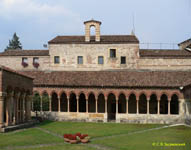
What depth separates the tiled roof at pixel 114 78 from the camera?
34.6 meters

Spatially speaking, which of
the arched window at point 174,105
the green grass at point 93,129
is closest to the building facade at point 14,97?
the green grass at point 93,129

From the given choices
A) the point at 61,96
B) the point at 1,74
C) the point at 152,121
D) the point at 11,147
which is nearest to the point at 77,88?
the point at 61,96

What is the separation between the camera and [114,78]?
119ft

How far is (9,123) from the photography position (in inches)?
920

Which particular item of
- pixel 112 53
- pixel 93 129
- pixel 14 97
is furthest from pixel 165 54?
pixel 14 97

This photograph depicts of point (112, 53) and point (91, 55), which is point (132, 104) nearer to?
point (112, 53)

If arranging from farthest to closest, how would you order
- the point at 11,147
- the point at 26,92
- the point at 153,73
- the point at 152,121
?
the point at 153,73 → the point at 152,121 → the point at 26,92 → the point at 11,147

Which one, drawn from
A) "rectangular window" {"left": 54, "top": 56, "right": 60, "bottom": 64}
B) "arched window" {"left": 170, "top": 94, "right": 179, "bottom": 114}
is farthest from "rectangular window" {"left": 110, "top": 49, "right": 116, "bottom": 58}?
"arched window" {"left": 170, "top": 94, "right": 179, "bottom": 114}

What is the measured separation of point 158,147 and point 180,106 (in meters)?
19.0

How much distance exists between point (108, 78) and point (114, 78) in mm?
767

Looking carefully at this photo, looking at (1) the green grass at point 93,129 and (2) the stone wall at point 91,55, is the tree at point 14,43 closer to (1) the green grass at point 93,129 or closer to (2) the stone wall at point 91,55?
(2) the stone wall at point 91,55

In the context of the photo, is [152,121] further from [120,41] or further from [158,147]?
[158,147]

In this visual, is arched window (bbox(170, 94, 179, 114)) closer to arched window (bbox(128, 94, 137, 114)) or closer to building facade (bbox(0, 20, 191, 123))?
building facade (bbox(0, 20, 191, 123))

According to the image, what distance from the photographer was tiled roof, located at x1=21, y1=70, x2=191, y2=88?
1361 inches
